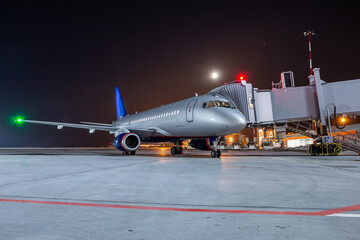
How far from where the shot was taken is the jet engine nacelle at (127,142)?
65.9ft

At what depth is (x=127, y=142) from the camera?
20.8m

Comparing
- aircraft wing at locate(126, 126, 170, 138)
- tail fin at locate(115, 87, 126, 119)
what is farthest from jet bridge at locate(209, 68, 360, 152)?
tail fin at locate(115, 87, 126, 119)

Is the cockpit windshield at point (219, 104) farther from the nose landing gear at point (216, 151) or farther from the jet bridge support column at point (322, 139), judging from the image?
the jet bridge support column at point (322, 139)

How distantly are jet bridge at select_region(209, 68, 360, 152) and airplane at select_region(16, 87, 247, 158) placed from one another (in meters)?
4.28

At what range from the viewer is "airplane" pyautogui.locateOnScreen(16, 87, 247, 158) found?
15773mm

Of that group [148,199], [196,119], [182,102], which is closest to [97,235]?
[148,199]

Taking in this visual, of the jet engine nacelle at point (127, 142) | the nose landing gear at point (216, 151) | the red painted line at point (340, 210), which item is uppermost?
the jet engine nacelle at point (127, 142)

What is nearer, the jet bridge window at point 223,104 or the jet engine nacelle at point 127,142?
the jet bridge window at point 223,104

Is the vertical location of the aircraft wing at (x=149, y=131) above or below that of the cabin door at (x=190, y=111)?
below

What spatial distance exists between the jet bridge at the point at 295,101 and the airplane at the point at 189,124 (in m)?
4.28

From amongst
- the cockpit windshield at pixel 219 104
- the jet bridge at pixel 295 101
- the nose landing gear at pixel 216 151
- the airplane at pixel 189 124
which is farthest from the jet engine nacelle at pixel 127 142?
the jet bridge at pixel 295 101

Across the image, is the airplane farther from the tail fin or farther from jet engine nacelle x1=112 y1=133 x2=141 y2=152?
the tail fin

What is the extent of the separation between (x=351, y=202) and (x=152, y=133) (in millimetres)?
17333

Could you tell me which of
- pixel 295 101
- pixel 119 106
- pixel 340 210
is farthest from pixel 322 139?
pixel 119 106
